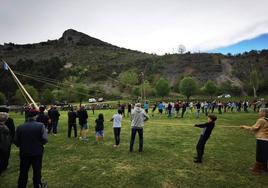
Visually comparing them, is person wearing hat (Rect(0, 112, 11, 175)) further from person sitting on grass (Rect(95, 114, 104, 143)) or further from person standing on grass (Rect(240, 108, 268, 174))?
person standing on grass (Rect(240, 108, 268, 174))

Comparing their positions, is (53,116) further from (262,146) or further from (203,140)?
(262,146)

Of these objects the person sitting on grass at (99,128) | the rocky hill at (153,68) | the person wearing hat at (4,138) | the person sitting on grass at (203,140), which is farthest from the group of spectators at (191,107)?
the rocky hill at (153,68)

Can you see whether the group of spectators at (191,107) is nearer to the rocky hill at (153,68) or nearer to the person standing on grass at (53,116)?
the person standing on grass at (53,116)

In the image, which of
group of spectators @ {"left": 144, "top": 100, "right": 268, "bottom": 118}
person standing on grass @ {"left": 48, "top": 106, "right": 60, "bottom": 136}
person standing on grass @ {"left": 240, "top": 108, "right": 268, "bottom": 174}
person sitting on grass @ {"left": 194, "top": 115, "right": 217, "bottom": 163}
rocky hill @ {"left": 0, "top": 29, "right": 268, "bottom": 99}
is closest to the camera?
person standing on grass @ {"left": 240, "top": 108, "right": 268, "bottom": 174}

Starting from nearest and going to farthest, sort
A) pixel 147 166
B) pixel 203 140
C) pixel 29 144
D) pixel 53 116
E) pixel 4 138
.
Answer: pixel 29 144 → pixel 4 138 → pixel 147 166 → pixel 203 140 → pixel 53 116

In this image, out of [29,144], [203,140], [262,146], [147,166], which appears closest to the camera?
[29,144]

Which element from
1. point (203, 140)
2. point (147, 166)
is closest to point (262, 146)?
point (203, 140)

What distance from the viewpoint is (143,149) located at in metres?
11.4

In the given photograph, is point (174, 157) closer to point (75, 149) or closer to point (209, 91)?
point (75, 149)

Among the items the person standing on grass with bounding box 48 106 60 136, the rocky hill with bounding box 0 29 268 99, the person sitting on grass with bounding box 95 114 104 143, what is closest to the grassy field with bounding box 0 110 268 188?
the person sitting on grass with bounding box 95 114 104 143

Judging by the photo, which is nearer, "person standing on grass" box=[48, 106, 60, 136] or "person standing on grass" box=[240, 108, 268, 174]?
"person standing on grass" box=[240, 108, 268, 174]

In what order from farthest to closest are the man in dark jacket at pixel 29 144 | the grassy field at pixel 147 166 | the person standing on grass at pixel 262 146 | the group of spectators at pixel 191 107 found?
the group of spectators at pixel 191 107 → the person standing on grass at pixel 262 146 → the grassy field at pixel 147 166 → the man in dark jacket at pixel 29 144

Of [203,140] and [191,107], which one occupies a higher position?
[191,107]

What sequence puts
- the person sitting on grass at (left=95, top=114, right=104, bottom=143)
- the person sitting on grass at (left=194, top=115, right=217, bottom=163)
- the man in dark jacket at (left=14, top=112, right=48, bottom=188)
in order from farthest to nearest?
the person sitting on grass at (left=95, top=114, right=104, bottom=143) < the person sitting on grass at (left=194, top=115, right=217, bottom=163) < the man in dark jacket at (left=14, top=112, right=48, bottom=188)
